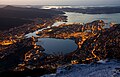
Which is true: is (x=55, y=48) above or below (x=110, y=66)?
below

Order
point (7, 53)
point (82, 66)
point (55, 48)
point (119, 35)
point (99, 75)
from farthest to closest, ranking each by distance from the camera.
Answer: point (119, 35) → point (55, 48) → point (7, 53) → point (82, 66) → point (99, 75)

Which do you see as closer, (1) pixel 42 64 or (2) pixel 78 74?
(2) pixel 78 74

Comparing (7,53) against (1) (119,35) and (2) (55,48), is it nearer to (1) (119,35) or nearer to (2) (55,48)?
(2) (55,48)

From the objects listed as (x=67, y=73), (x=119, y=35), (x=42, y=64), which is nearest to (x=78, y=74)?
(x=67, y=73)

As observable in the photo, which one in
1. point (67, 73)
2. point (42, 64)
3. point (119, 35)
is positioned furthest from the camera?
point (119, 35)

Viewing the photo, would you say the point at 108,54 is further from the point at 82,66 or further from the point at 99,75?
the point at 99,75

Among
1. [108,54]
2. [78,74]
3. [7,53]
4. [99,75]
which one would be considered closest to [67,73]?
[78,74]
